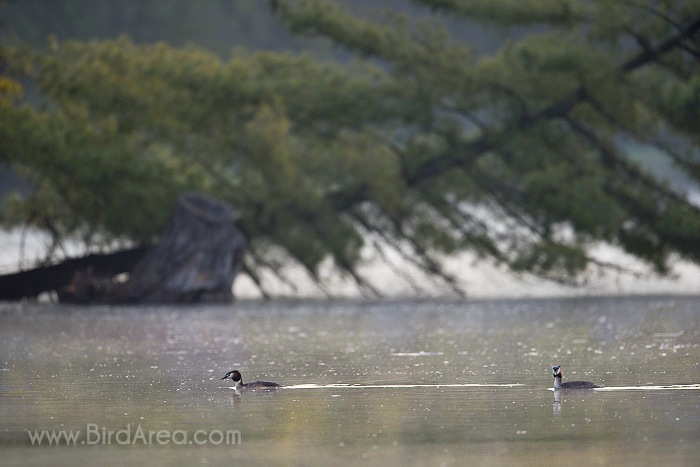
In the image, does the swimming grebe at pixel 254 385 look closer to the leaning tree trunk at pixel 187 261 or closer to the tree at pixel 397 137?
the leaning tree trunk at pixel 187 261

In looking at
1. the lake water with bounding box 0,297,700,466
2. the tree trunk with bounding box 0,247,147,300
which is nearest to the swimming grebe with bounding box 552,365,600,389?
the lake water with bounding box 0,297,700,466

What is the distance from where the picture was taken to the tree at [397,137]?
27.1 m

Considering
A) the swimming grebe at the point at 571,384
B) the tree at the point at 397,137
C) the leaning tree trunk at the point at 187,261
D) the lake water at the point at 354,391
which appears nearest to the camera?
the lake water at the point at 354,391

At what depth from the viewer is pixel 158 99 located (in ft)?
95.5

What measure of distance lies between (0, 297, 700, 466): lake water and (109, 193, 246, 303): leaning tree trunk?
12.3 feet

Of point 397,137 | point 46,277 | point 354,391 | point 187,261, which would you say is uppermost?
point 397,137

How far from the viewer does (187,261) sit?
83.6 ft

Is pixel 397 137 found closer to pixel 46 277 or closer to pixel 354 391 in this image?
pixel 46 277

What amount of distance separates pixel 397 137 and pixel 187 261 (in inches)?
247

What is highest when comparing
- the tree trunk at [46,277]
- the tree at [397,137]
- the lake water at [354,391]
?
the tree at [397,137]

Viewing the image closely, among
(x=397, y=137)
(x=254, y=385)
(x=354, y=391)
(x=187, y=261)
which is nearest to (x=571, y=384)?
(x=354, y=391)

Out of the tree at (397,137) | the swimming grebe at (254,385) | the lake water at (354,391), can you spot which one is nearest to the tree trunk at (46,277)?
the tree at (397,137)

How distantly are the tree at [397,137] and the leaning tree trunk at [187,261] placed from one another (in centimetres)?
150

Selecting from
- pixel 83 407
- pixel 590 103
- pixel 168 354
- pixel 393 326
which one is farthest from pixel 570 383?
pixel 590 103
